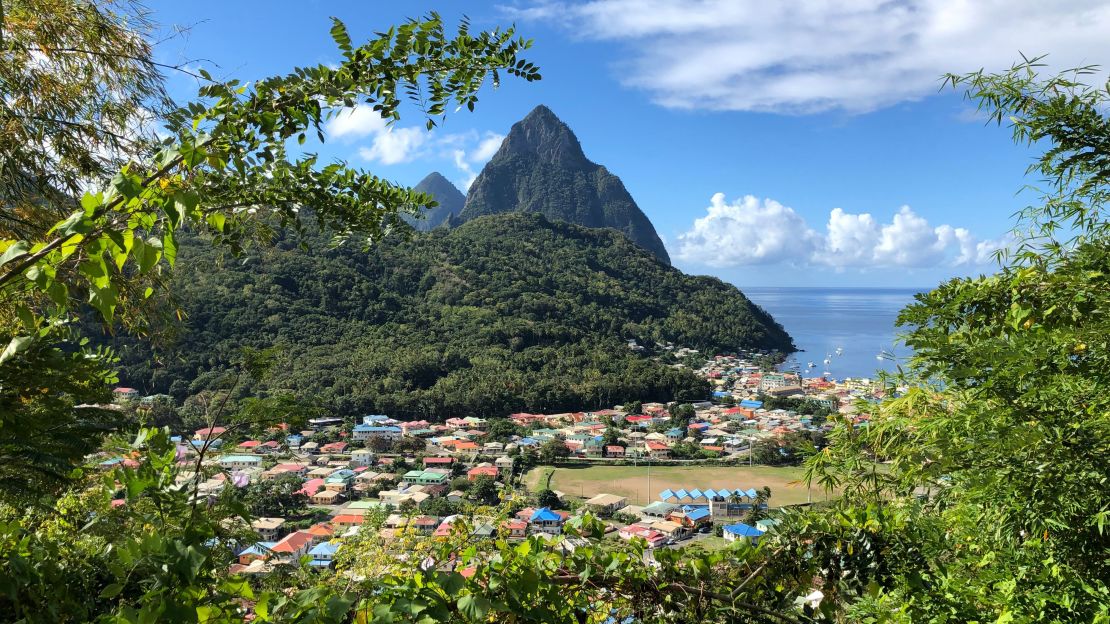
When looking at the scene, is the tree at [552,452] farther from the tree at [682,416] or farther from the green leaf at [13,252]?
the green leaf at [13,252]

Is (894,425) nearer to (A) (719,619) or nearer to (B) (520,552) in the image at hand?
(A) (719,619)

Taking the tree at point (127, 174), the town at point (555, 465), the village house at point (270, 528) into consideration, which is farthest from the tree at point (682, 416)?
the tree at point (127, 174)

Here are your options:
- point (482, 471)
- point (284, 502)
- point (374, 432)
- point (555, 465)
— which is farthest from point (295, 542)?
point (374, 432)

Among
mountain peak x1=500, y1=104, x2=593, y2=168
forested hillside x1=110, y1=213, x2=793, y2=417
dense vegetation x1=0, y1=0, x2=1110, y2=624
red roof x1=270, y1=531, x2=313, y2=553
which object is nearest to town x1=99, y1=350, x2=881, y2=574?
red roof x1=270, y1=531, x2=313, y2=553

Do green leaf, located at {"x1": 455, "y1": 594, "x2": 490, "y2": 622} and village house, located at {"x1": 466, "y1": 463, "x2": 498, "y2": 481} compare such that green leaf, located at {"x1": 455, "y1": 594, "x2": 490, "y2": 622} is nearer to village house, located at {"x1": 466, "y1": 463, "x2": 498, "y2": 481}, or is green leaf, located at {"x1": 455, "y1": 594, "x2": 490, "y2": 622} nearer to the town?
the town

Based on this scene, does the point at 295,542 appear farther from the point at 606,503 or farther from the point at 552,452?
the point at 552,452

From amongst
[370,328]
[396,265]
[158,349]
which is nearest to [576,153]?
[396,265]
